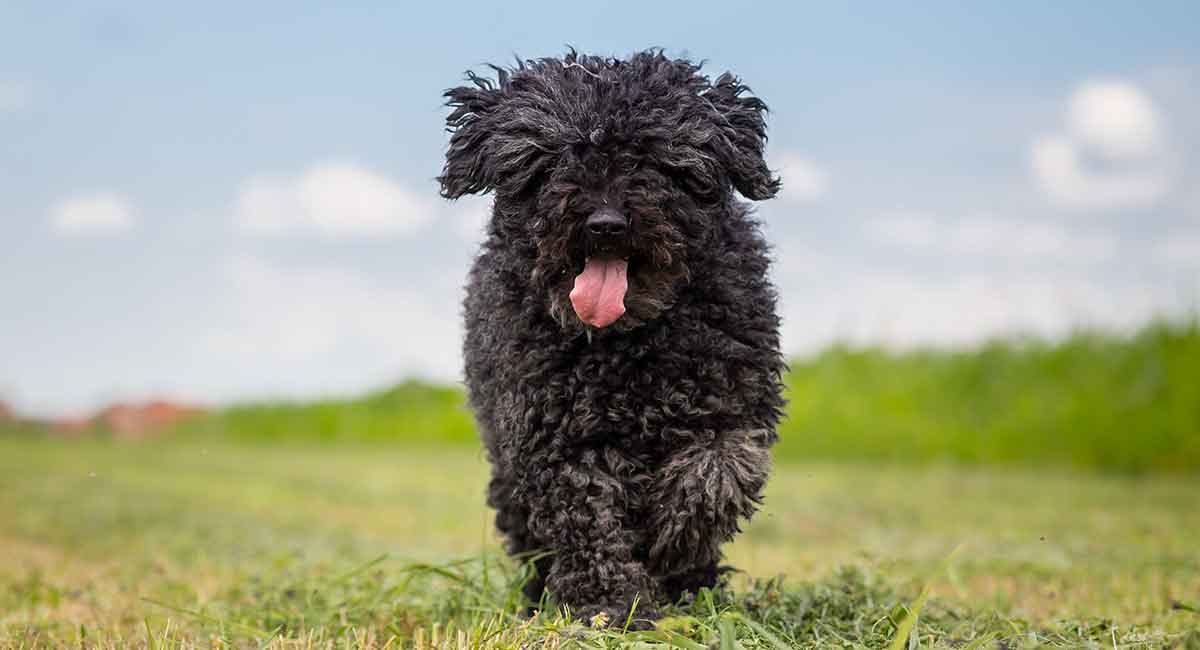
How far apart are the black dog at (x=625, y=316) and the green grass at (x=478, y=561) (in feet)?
1.21

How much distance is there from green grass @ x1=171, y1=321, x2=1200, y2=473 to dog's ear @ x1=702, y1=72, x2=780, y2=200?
8.56m

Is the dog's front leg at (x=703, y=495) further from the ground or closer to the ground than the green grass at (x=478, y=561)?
further from the ground

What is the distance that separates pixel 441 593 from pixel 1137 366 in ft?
40.0

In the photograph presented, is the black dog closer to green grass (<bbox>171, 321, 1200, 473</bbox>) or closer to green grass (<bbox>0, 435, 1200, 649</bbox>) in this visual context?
green grass (<bbox>0, 435, 1200, 649</bbox>)

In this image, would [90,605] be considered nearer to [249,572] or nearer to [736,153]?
[249,572]

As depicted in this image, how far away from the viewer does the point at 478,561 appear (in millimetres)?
5875

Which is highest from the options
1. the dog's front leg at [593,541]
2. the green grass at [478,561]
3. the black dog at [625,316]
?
the black dog at [625,316]

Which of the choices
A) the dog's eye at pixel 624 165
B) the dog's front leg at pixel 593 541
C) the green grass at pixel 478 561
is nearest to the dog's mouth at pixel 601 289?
the dog's eye at pixel 624 165

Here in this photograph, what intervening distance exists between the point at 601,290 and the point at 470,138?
1.00m

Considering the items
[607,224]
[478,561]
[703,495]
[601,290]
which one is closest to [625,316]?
[601,290]

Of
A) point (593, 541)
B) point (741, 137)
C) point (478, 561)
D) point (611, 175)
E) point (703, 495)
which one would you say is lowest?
point (478, 561)

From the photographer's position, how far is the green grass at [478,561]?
15.1ft

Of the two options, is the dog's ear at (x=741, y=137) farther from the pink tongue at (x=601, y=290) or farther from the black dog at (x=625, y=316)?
the pink tongue at (x=601, y=290)

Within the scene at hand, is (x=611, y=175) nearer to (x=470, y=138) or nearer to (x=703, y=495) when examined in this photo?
(x=470, y=138)
